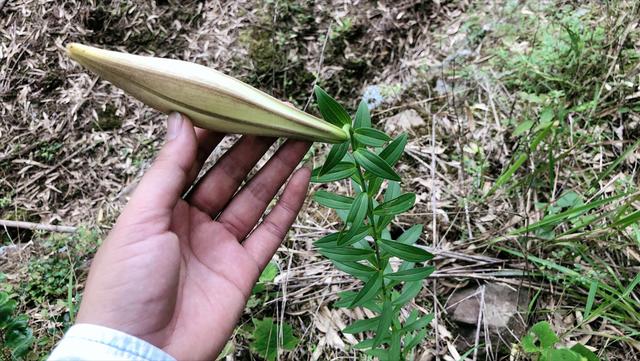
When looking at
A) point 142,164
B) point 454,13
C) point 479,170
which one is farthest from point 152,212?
point 454,13

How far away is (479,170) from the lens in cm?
228

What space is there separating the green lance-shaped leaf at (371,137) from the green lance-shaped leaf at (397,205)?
0.60 ft

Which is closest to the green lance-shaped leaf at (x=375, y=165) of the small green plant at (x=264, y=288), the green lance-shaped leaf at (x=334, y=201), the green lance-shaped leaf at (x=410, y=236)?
the green lance-shaped leaf at (x=334, y=201)

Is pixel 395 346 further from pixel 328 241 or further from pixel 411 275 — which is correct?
pixel 328 241

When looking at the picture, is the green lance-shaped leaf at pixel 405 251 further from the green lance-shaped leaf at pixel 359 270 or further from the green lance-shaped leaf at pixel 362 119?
the green lance-shaped leaf at pixel 362 119

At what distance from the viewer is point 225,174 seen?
1658 millimetres

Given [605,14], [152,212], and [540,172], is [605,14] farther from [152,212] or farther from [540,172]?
[152,212]

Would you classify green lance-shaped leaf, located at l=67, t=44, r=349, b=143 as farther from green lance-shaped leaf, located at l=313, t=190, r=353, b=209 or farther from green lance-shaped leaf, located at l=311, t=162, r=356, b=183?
green lance-shaped leaf, located at l=313, t=190, r=353, b=209

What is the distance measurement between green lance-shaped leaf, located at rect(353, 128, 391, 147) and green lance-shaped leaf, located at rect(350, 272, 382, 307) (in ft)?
1.38

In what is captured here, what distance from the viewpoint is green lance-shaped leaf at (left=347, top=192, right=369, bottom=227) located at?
132 centimetres

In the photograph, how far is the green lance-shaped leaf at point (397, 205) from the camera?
1.39 m

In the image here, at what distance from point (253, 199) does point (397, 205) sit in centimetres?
53

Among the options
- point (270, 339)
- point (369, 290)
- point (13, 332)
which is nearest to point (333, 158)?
point (369, 290)

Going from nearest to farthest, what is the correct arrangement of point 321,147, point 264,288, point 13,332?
point 13,332, point 264,288, point 321,147
